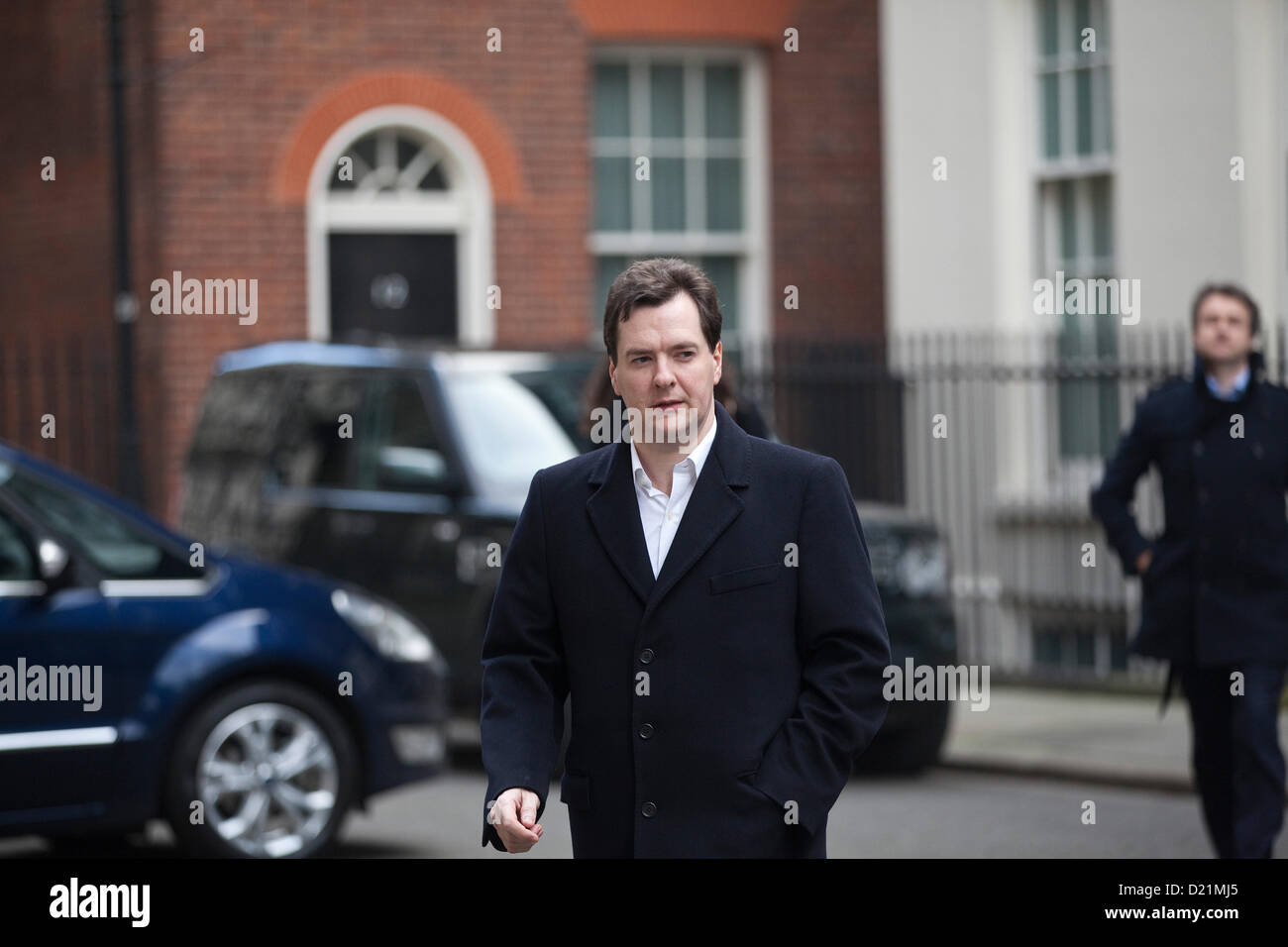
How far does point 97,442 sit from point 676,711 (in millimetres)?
12165

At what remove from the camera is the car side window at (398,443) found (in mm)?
10469

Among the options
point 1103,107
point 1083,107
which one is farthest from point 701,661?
point 1083,107

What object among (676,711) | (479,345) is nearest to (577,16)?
(479,345)

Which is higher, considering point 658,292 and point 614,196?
point 614,196

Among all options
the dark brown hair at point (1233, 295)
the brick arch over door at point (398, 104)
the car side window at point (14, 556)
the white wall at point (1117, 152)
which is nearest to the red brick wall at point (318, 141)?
the brick arch over door at point (398, 104)

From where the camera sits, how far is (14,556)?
763cm

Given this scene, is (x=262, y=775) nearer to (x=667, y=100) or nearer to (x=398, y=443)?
(x=398, y=443)

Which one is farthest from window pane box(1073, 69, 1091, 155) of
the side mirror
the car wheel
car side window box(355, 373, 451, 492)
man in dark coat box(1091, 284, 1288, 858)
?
the side mirror

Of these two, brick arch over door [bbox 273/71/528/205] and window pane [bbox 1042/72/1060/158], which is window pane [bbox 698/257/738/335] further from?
window pane [bbox 1042/72/1060/158]

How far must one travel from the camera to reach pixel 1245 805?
7004 mm

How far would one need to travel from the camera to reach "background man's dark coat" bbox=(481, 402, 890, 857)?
3838 millimetres

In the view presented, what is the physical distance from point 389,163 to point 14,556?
27.6 ft

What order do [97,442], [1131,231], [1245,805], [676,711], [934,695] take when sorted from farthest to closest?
[97,442]
[1131,231]
[934,695]
[1245,805]
[676,711]
